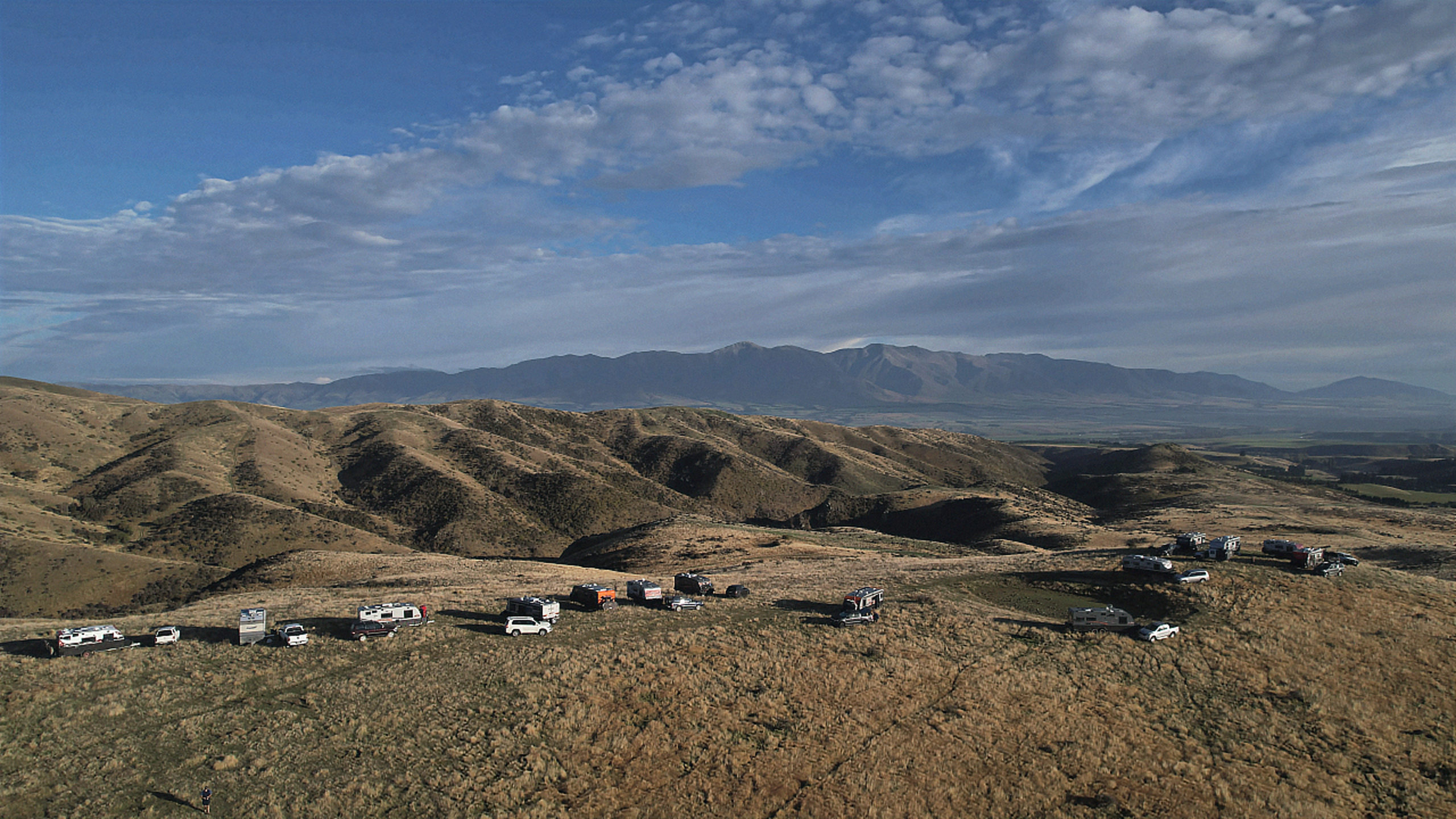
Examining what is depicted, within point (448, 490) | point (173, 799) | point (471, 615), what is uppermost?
point (173, 799)

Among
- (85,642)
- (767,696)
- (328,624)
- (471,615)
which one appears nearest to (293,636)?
(328,624)

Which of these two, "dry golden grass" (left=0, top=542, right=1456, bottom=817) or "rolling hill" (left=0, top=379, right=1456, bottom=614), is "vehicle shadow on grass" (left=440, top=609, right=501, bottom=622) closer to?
"dry golden grass" (left=0, top=542, right=1456, bottom=817)

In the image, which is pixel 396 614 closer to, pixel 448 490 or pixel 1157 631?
pixel 1157 631

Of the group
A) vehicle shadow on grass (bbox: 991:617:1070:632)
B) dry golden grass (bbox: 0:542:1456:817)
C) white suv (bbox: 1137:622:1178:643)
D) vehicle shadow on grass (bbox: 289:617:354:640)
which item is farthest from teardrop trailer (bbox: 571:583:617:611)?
white suv (bbox: 1137:622:1178:643)

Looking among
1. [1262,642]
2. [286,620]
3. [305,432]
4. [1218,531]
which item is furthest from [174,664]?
[305,432]

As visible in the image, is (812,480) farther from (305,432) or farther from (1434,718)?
(1434,718)
